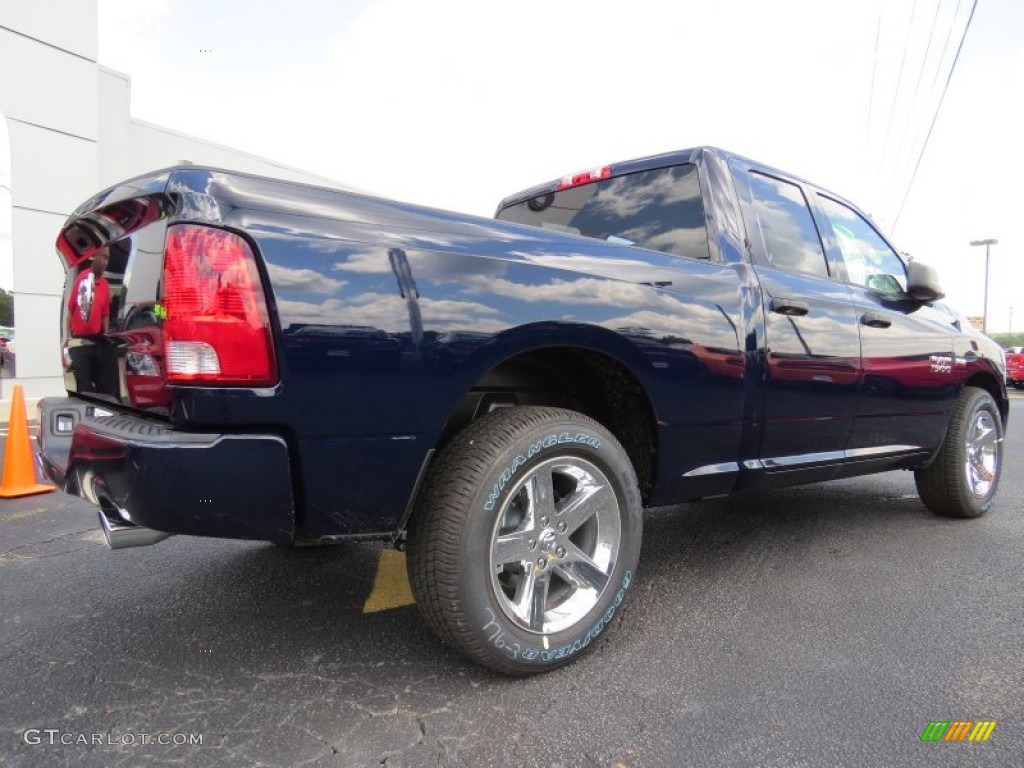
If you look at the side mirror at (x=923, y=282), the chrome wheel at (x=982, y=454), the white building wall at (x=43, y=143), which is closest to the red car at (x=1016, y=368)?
the chrome wheel at (x=982, y=454)

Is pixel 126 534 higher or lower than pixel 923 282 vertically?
lower

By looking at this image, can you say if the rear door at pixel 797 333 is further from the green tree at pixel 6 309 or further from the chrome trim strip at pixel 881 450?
the green tree at pixel 6 309

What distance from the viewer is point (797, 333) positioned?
282cm

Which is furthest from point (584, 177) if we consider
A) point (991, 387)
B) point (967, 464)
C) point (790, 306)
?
point (991, 387)

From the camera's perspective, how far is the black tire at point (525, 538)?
73.7 inches

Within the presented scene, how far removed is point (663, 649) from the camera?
→ 227cm

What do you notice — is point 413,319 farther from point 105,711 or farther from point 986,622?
point 986,622

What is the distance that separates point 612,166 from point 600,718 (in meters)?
2.49

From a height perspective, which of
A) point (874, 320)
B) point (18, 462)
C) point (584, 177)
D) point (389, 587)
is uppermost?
point (584, 177)

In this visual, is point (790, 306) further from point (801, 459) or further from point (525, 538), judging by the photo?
point (525, 538)

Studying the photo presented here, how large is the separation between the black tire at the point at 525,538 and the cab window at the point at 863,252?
2106 mm

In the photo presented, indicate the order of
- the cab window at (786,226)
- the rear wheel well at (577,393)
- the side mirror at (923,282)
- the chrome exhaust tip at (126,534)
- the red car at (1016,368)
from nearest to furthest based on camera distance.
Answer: the chrome exhaust tip at (126,534) < the rear wheel well at (577,393) < the cab window at (786,226) < the side mirror at (923,282) < the red car at (1016,368)

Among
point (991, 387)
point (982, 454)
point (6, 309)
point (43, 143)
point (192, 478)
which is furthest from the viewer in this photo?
point (6, 309)

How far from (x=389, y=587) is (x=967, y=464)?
350 cm
